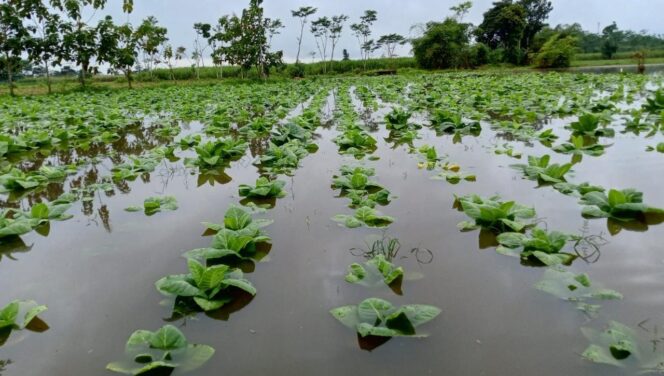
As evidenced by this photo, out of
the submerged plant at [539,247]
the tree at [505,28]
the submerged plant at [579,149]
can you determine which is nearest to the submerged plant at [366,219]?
the submerged plant at [539,247]

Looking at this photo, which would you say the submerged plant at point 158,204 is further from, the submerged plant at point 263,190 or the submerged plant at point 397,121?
the submerged plant at point 397,121

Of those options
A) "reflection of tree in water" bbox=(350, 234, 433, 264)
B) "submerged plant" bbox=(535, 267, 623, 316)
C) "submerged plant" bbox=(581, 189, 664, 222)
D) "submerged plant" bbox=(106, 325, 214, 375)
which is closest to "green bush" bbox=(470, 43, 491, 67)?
"submerged plant" bbox=(581, 189, 664, 222)

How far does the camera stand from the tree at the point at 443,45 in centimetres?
4408

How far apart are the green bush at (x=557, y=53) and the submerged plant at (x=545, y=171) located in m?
41.6

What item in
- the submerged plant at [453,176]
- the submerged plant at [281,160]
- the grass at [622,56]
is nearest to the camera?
the submerged plant at [453,176]

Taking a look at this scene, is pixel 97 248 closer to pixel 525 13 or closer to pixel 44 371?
pixel 44 371

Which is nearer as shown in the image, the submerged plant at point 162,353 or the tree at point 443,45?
the submerged plant at point 162,353

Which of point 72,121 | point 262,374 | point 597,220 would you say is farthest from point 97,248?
point 72,121

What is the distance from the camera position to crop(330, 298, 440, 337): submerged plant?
2.45 m

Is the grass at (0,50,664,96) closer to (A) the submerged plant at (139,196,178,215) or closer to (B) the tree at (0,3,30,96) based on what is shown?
(B) the tree at (0,3,30,96)

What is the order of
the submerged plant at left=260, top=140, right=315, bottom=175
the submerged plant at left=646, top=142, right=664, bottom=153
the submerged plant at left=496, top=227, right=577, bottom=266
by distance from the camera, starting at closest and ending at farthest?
1. the submerged plant at left=496, top=227, right=577, bottom=266
2. the submerged plant at left=260, top=140, right=315, bottom=175
3. the submerged plant at left=646, top=142, right=664, bottom=153

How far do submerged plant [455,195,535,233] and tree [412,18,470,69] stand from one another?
143 feet

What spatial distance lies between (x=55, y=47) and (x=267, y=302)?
27.4m

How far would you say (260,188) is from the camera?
513 cm
